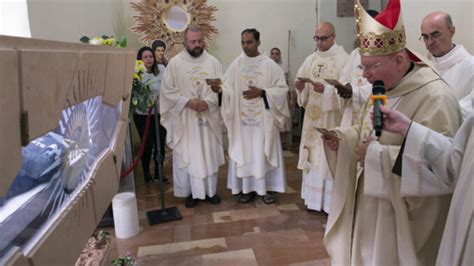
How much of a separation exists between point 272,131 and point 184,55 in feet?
4.35

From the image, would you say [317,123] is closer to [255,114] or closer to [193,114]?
[255,114]

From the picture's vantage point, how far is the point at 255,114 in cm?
405

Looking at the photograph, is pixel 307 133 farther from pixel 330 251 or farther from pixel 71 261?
pixel 71 261

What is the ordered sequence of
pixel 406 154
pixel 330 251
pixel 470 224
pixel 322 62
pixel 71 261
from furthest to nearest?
pixel 322 62, pixel 330 251, pixel 406 154, pixel 470 224, pixel 71 261

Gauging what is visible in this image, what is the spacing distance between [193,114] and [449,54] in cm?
251

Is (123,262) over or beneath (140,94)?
beneath

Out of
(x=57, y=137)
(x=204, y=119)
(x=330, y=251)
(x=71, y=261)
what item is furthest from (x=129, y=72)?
(x=204, y=119)

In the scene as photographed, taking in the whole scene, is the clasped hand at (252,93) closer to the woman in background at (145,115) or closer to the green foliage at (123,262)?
the woman in background at (145,115)

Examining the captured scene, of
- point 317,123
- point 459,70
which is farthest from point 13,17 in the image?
point 459,70

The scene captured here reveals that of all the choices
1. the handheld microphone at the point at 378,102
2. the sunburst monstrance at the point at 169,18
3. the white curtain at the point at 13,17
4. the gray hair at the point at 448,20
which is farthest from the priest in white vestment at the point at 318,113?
the sunburst monstrance at the point at 169,18

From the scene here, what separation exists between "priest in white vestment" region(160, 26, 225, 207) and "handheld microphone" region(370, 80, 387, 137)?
8.45 ft

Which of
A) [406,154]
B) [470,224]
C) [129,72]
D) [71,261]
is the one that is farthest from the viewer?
[129,72]

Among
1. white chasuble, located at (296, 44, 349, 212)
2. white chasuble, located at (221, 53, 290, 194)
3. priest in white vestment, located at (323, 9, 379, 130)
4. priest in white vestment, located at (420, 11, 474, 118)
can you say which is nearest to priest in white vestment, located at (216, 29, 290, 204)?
white chasuble, located at (221, 53, 290, 194)

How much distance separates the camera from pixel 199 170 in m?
4.06
